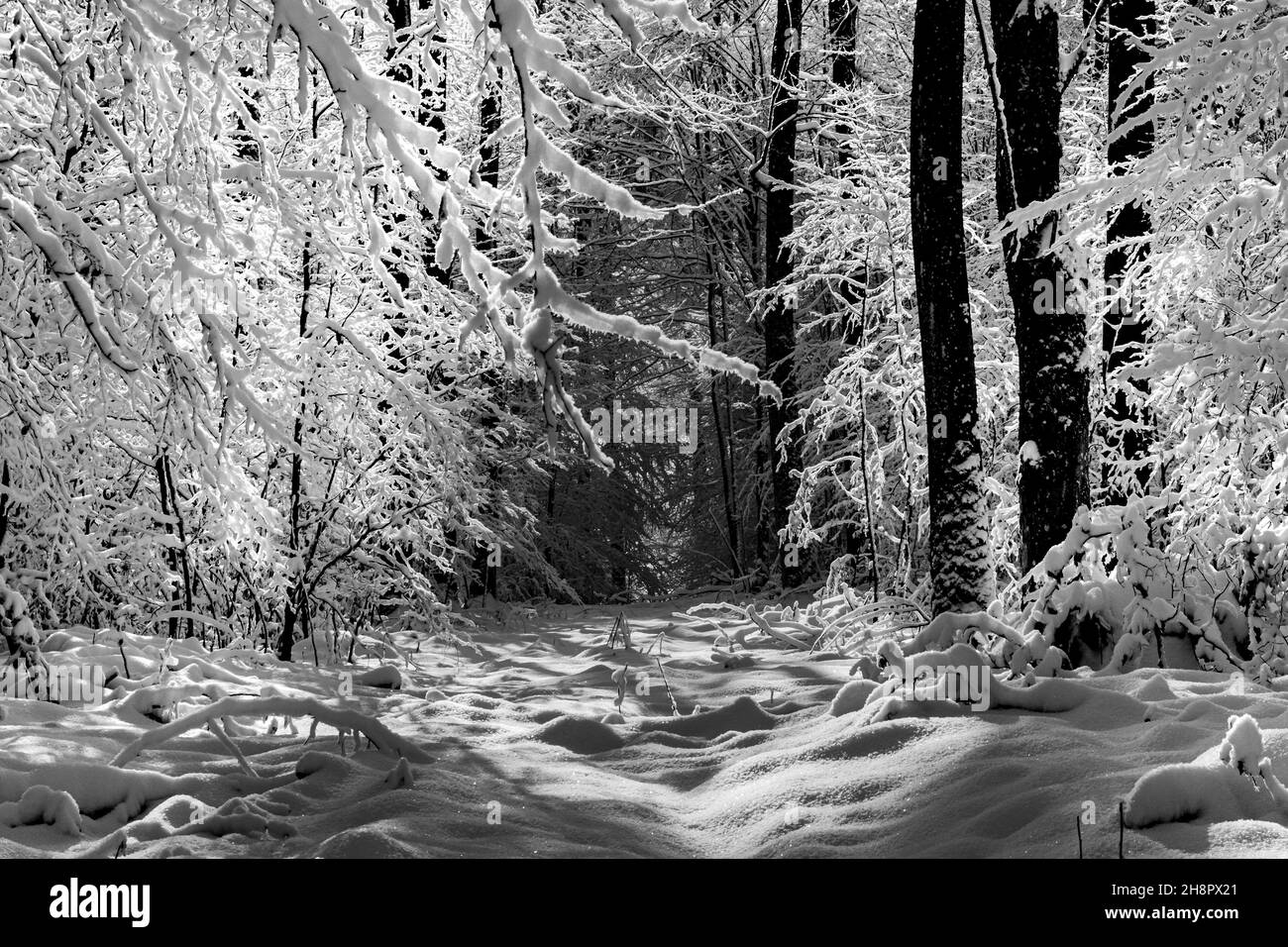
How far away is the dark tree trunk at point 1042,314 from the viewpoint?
18.7 feet

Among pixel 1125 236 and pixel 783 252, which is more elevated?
pixel 783 252

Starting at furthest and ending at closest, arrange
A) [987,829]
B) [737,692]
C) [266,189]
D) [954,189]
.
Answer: [954,189]
[737,692]
[266,189]
[987,829]

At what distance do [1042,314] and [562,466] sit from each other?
114 inches

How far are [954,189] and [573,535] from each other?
1140cm

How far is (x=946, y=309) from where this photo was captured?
6254 millimetres

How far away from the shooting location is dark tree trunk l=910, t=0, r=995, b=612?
20.4 feet

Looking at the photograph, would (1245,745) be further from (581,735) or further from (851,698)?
(581,735)

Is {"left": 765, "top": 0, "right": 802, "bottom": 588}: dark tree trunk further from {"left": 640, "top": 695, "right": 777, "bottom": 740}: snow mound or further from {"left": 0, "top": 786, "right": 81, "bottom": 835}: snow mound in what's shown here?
{"left": 0, "top": 786, "right": 81, "bottom": 835}: snow mound

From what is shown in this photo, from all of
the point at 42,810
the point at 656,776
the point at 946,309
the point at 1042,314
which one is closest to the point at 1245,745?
the point at 656,776

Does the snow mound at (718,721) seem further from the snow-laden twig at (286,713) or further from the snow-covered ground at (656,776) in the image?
the snow-laden twig at (286,713)

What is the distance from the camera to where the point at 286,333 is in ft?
23.3

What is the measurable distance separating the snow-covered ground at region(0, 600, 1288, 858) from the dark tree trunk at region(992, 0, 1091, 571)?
1370 millimetres
